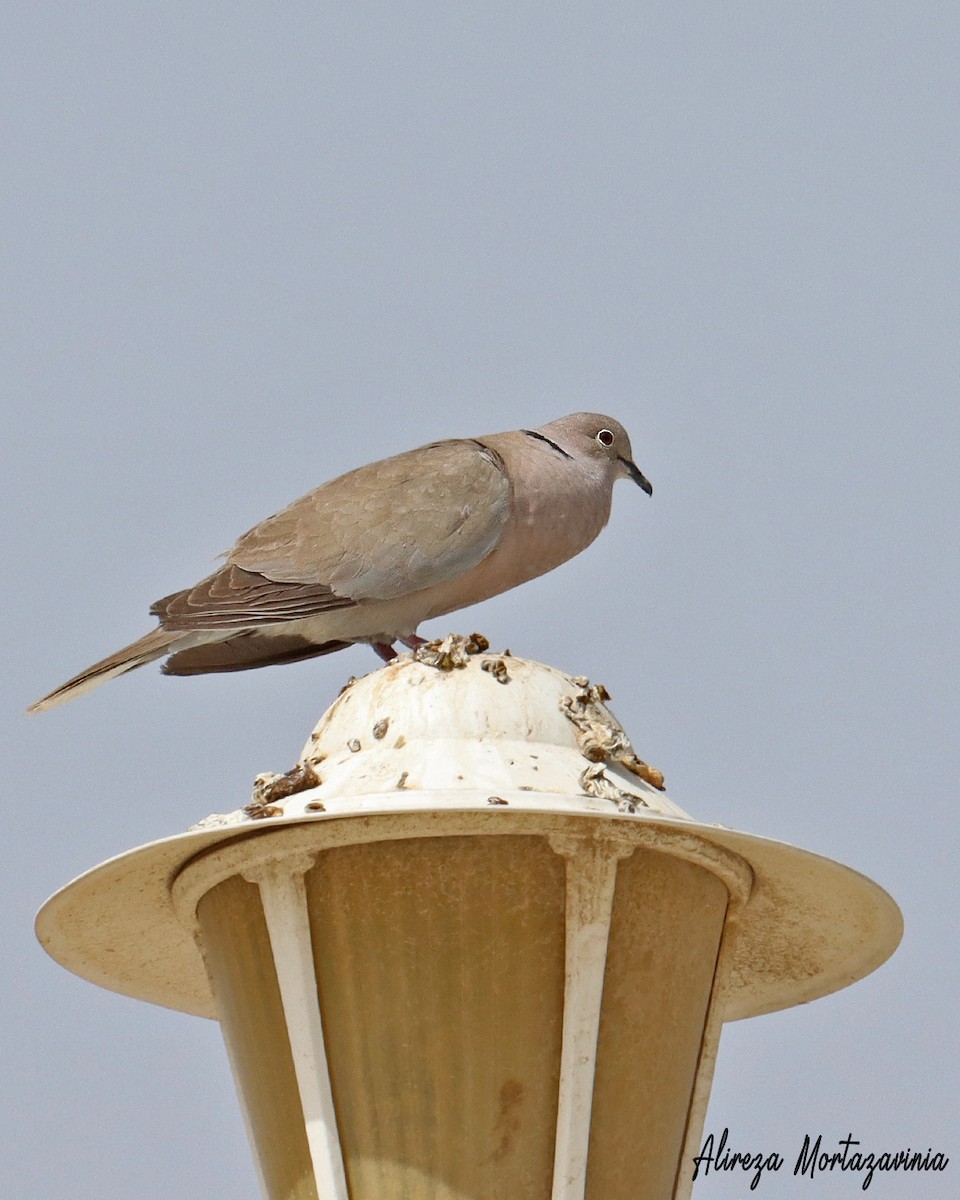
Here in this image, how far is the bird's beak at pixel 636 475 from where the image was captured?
23.6 feet

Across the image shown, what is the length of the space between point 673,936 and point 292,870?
93cm

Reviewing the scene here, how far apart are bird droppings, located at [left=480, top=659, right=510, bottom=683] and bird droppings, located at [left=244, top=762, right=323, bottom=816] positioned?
0.52 meters

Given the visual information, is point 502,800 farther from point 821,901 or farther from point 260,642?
point 260,642

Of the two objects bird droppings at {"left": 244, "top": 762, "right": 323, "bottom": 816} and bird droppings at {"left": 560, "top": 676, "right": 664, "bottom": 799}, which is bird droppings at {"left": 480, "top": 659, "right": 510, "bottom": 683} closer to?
Result: bird droppings at {"left": 560, "top": 676, "right": 664, "bottom": 799}

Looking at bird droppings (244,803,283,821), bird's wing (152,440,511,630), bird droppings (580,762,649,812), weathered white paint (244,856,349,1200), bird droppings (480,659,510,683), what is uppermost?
bird's wing (152,440,511,630)

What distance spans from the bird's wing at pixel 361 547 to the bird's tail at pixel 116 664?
0.08 meters

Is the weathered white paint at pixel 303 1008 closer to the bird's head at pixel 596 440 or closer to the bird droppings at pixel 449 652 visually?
the bird droppings at pixel 449 652

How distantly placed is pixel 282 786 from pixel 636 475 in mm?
3772

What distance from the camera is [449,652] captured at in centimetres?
411

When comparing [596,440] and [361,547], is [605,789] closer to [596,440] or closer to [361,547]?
[361,547]

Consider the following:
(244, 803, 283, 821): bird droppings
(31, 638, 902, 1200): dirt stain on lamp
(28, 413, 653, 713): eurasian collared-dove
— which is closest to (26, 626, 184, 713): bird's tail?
(28, 413, 653, 713): eurasian collared-dove

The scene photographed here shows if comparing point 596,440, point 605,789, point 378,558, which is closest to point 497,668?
point 605,789

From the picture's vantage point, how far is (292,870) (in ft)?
11.9

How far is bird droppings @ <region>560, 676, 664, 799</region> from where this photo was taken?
12.9ft
